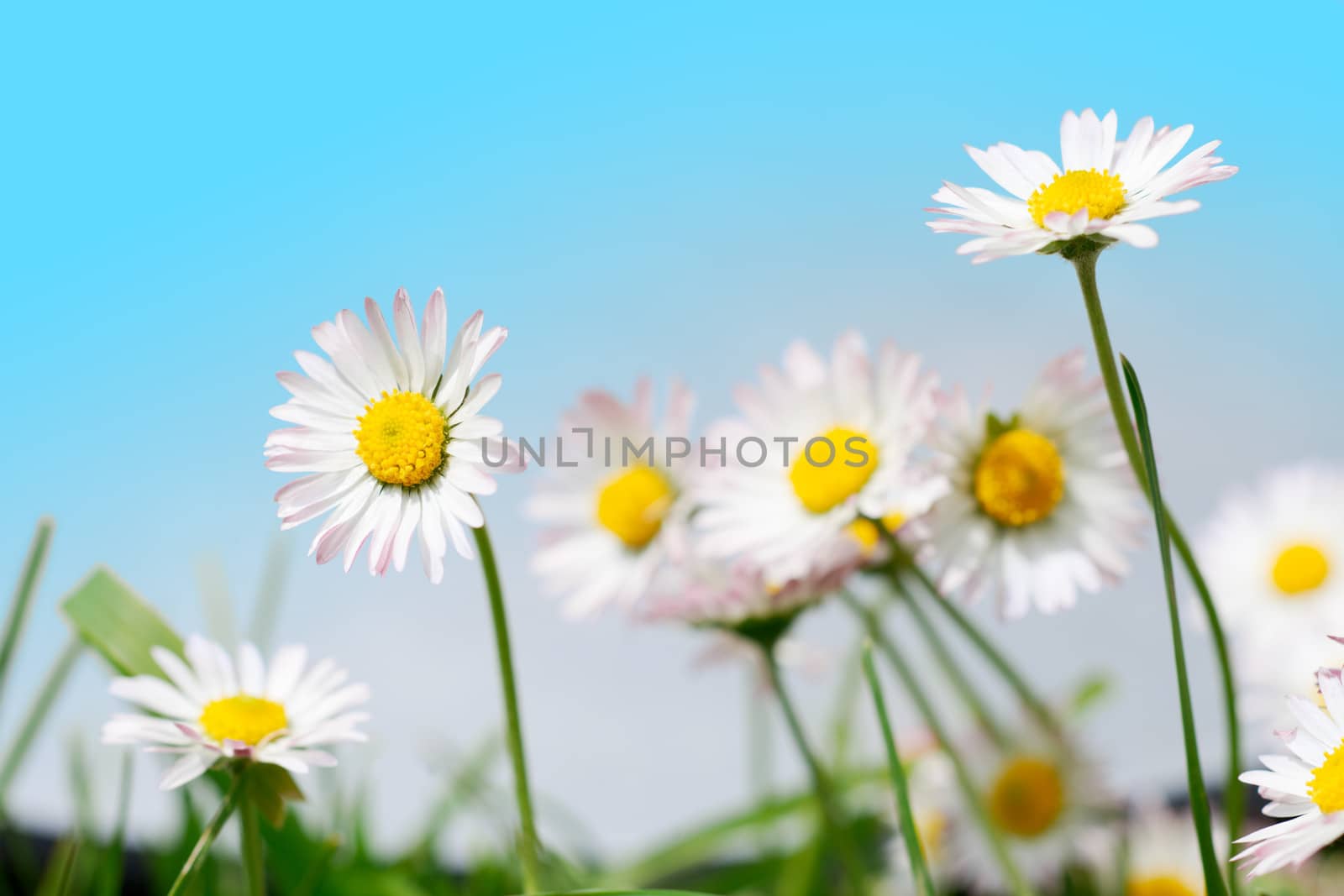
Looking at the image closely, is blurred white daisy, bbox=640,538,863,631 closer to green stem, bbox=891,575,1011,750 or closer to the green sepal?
green stem, bbox=891,575,1011,750

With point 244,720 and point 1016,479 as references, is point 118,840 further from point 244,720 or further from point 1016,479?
point 1016,479

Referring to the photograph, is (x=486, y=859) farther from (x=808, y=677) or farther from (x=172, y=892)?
(x=172, y=892)

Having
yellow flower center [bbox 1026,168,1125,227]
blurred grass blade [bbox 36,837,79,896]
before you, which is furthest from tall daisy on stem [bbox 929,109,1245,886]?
blurred grass blade [bbox 36,837,79,896]

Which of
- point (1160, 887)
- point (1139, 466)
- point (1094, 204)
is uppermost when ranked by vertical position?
point (1094, 204)

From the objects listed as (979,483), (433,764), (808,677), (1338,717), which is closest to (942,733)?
(979,483)

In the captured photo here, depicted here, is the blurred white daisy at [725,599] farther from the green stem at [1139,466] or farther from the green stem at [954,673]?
the green stem at [1139,466]

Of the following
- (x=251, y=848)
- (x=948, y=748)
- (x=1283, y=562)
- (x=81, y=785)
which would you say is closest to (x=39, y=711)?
(x=81, y=785)

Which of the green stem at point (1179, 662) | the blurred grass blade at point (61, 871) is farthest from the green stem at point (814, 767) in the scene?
the blurred grass blade at point (61, 871)
